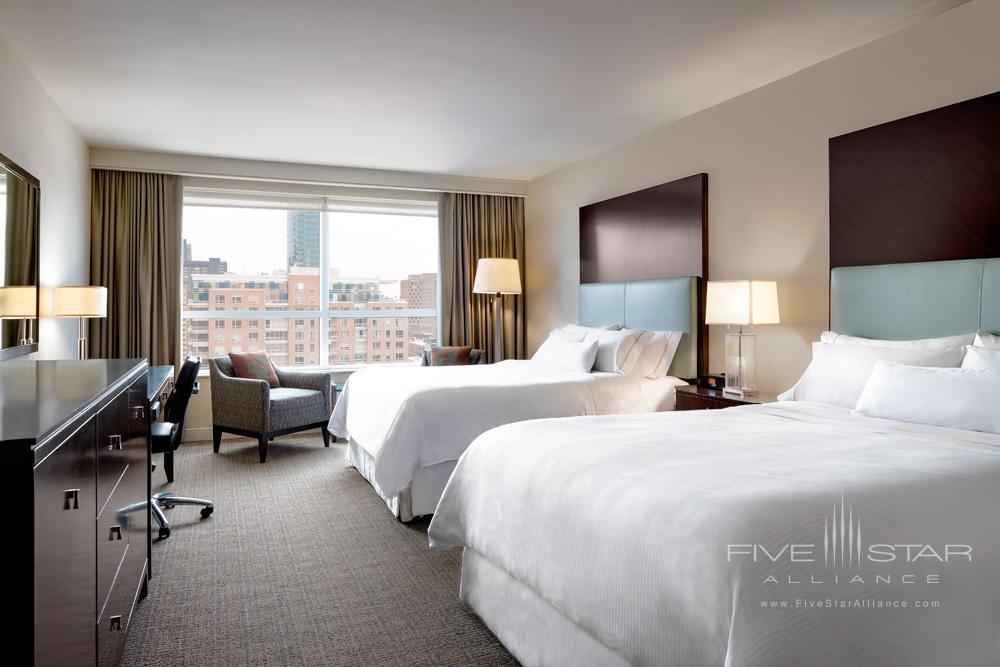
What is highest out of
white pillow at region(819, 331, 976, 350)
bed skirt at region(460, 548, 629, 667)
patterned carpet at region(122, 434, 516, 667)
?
white pillow at region(819, 331, 976, 350)

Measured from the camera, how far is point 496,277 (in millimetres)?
6621

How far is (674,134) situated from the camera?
501 cm

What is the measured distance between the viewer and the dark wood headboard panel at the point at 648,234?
4750 mm

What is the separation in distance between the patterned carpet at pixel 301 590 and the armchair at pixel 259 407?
854mm

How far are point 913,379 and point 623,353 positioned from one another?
2.31m

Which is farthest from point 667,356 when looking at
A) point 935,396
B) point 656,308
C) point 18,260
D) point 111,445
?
point 18,260

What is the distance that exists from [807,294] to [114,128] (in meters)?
5.09

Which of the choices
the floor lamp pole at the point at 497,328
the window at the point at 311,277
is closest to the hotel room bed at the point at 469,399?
the floor lamp pole at the point at 497,328

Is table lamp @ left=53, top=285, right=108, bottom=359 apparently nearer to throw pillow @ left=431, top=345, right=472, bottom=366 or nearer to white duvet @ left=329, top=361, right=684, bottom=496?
white duvet @ left=329, top=361, right=684, bottom=496

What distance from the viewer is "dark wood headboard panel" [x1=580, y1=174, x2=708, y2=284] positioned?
4.75 metres

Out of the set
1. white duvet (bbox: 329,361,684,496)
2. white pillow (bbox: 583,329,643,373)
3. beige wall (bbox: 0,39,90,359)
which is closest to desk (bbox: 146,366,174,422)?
beige wall (bbox: 0,39,90,359)

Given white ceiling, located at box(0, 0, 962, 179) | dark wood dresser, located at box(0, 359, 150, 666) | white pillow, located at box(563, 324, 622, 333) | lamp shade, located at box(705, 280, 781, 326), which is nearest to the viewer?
dark wood dresser, located at box(0, 359, 150, 666)

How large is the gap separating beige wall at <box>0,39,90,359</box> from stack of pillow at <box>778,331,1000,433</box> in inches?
168
